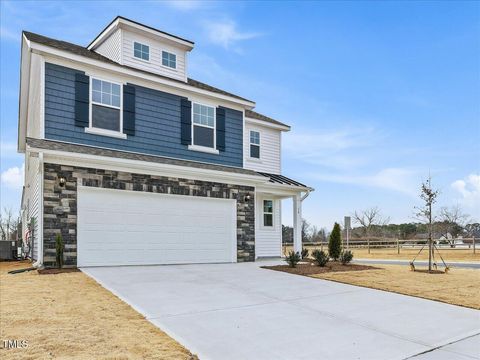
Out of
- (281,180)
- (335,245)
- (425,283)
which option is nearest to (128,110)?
(281,180)

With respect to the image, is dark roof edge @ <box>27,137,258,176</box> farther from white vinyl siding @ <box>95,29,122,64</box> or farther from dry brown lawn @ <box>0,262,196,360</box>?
dry brown lawn @ <box>0,262,196,360</box>

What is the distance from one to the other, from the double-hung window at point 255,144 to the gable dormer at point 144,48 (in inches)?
151

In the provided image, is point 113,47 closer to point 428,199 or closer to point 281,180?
point 281,180

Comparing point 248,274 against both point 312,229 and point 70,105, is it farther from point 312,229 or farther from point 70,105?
point 312,229

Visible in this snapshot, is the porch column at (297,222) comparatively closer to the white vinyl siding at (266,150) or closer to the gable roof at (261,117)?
the white vinyl siding at (266,150)

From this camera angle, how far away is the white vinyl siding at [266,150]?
16.8 meters

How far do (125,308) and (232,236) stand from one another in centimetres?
792

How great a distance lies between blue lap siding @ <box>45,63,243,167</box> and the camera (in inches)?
434

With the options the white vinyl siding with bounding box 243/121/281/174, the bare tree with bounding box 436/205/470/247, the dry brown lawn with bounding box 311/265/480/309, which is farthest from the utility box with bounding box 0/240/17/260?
the bare tree with bounding box 436/205/470/247

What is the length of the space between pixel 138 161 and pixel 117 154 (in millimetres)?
663

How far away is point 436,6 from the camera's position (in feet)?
39.4

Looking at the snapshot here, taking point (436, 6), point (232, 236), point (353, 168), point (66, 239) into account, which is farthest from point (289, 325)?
point (353, 168)

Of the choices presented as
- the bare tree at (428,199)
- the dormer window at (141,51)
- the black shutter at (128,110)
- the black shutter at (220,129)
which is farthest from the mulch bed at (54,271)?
the bare tree at (428,199)

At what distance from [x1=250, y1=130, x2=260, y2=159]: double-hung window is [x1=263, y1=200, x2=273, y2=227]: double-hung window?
2035 millimetres
